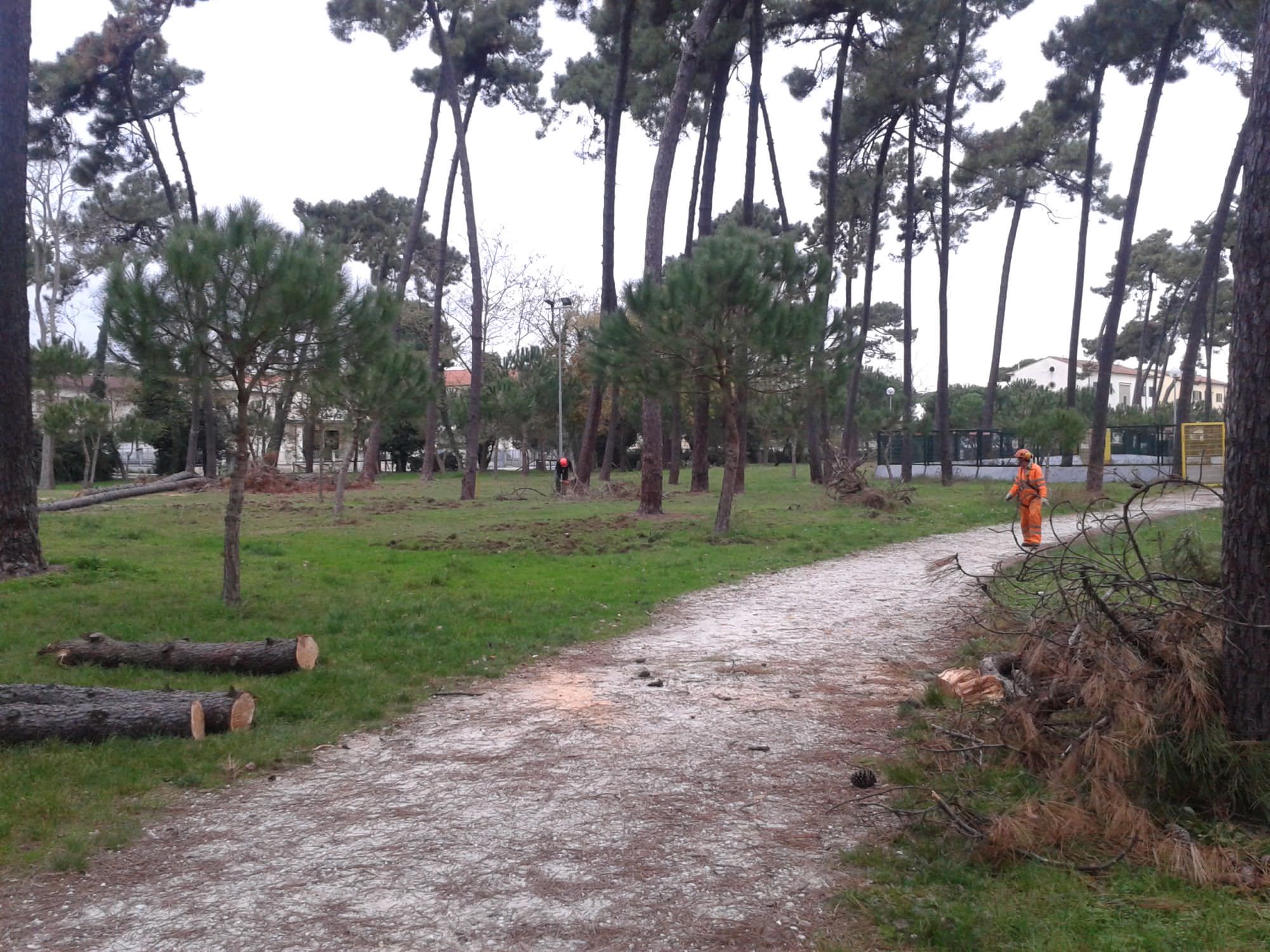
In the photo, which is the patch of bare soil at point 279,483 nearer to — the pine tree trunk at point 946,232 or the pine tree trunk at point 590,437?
the pine tree trunk at point 590,437

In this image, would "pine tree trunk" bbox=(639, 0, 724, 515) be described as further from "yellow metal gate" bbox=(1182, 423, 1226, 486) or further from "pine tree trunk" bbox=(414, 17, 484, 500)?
"yellow metal gate" bbox=(1182, 423, 1226, 486)

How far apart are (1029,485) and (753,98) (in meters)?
17.3

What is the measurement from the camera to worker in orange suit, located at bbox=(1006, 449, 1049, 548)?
13.6 m

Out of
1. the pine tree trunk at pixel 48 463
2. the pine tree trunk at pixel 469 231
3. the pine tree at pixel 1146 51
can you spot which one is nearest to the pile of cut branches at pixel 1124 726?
the pine tree at pixel 1146 51

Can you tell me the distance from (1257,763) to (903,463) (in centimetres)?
3448

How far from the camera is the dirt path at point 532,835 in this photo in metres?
3.71

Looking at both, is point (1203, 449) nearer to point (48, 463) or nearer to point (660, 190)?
point (660, 190)

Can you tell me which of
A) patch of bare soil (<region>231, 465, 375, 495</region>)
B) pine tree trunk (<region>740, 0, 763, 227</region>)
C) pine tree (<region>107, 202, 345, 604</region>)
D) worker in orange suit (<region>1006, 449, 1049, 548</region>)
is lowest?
patch of bare soil (<region>231, 465, 375, 495</region>)

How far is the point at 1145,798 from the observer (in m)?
4.46

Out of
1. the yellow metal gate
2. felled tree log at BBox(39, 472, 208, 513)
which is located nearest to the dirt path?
felled tree log at BBox(39, 472, 208, 513)

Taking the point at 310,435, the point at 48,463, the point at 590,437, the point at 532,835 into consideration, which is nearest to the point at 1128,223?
the point at 590,437

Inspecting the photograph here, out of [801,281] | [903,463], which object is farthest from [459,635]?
[903,463]

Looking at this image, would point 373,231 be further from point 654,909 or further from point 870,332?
point 654,909

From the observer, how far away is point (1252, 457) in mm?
4480
